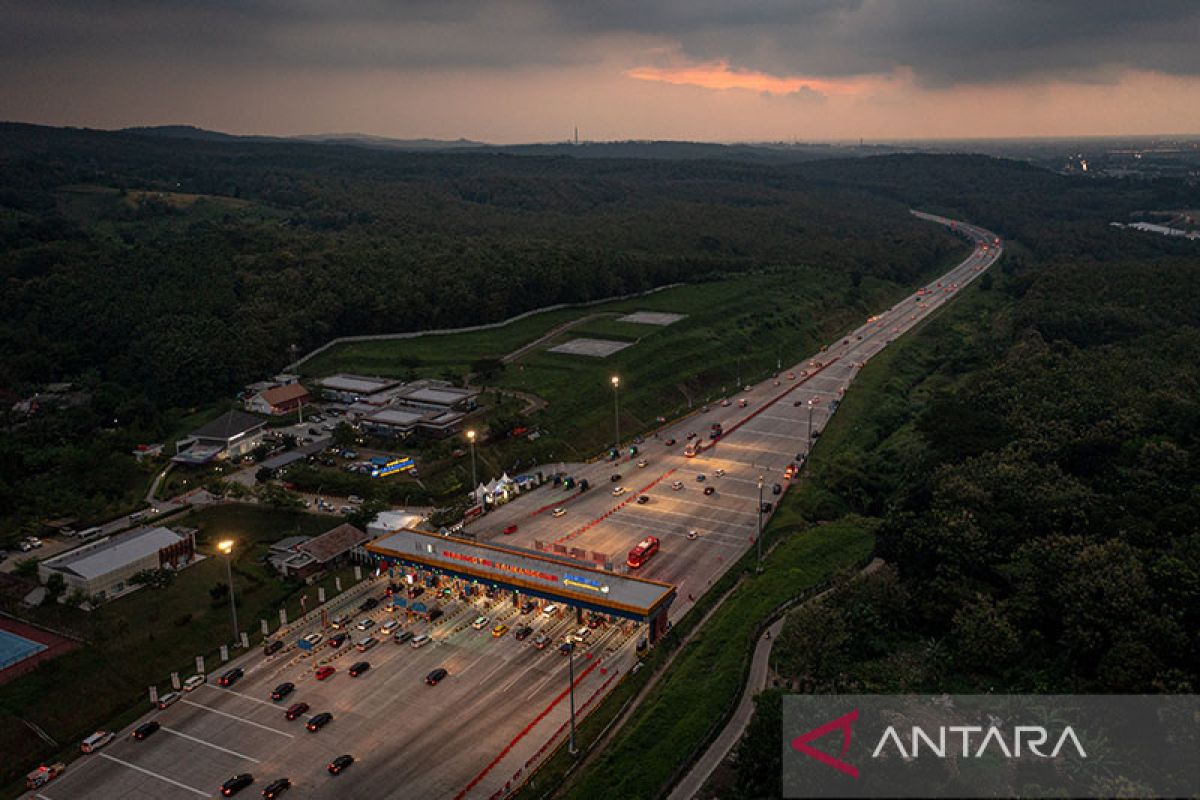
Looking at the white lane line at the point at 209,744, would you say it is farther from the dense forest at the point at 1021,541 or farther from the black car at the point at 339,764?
the dense forest at the point at 1021,541

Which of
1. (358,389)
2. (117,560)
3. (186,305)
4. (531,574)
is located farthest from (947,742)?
(186,305)

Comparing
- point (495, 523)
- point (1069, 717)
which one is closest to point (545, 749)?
point (1069, 717)

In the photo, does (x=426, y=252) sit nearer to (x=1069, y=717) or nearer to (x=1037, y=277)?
(x=1037, y=277)

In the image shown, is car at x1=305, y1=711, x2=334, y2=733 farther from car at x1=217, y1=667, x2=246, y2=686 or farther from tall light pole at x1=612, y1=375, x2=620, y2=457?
tall light pole at x1=612, y1=375, x2=620, y2=457

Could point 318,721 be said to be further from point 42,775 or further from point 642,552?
point 642,552

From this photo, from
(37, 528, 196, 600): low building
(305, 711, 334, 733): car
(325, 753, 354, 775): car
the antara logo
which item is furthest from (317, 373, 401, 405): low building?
the antara logo

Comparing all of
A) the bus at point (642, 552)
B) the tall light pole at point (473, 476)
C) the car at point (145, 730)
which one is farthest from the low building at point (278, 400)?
the car at point (145, 730)
